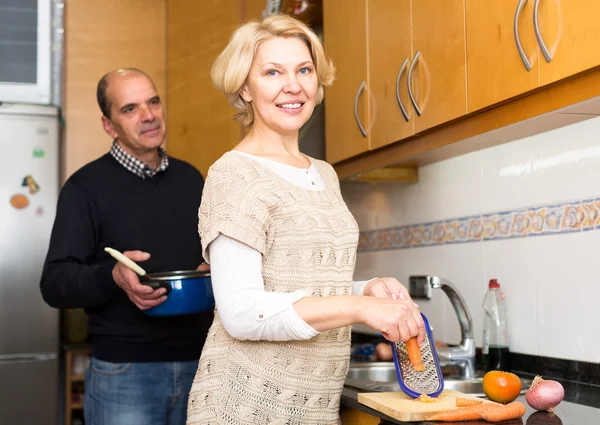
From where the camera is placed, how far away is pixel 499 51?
1580 mm

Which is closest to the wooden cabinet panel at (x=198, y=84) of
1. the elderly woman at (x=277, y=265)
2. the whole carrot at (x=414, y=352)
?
the elderly woman at (x=277, y=265)

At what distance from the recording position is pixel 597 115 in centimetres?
169

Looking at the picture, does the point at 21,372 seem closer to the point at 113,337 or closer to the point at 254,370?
the point at 113,337

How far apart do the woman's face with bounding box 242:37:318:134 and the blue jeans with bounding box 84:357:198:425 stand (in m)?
0.88

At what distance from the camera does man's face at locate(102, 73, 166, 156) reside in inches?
84.9

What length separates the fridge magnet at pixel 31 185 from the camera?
3428 millimetres

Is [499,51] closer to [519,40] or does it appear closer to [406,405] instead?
[519,40]

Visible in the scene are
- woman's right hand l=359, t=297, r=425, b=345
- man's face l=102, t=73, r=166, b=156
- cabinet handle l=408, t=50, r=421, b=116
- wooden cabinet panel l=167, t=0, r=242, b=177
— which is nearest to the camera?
woman's right hand l=359, t=297, r=425, b=345

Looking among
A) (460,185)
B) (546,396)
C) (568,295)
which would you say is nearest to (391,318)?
(546,396)

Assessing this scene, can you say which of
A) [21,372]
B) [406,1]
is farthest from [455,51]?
[21,372]

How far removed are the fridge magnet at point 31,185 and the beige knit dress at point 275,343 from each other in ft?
7.61

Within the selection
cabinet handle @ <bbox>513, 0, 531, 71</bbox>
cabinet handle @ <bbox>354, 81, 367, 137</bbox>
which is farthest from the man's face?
cabinet handle @ <bbox>513, 0, 531, 71</bbox>

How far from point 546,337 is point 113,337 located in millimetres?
1124

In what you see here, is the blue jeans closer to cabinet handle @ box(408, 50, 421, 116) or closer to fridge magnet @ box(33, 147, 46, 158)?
cabinet handle @ box(408, 50, 421, 116)
